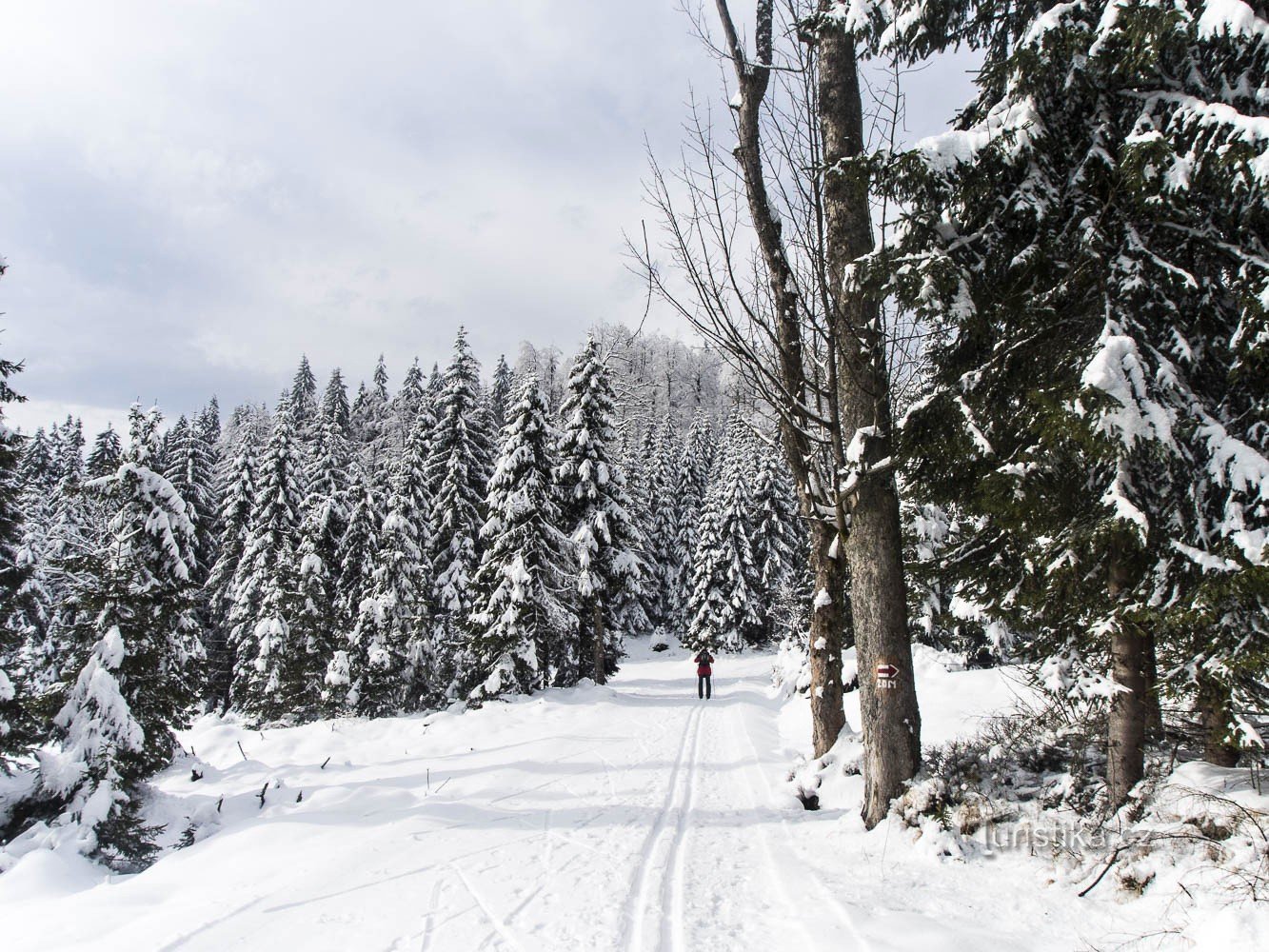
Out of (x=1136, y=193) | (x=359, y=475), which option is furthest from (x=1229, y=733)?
(x=359, y=475)

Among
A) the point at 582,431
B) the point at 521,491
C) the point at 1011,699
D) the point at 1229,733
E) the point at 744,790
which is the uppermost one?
the point at 582,431

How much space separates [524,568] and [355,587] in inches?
487

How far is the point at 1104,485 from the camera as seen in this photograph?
5.20 m

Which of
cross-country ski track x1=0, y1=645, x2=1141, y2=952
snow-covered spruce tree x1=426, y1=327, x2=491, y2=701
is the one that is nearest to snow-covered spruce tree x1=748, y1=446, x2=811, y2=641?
snow-covered spruce tree x1=426, y1=327, x2=491, y2=701

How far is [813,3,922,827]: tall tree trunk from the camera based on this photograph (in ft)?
19.8

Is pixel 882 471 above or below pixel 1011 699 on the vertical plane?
above

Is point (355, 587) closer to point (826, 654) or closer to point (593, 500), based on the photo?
point (593, 500)

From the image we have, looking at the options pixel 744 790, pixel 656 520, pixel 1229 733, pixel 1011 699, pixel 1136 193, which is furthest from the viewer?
pixel 656 520

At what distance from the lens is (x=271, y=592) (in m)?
24.4

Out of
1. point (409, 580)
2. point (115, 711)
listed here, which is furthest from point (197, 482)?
point (115, 711)

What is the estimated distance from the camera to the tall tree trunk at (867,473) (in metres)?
6.03

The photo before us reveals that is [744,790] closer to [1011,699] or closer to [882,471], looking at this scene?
[1011,699]

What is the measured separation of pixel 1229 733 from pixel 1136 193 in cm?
378

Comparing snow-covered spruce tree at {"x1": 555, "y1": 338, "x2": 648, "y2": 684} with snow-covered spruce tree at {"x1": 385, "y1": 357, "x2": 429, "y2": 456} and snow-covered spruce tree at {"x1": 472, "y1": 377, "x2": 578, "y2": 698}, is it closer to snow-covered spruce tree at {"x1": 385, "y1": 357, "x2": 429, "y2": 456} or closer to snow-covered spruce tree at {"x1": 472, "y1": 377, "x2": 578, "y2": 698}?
Answer: snow-covered spruce tree at {"x1": 472, "y1": 377, "x2": 578, "y2": 698}
